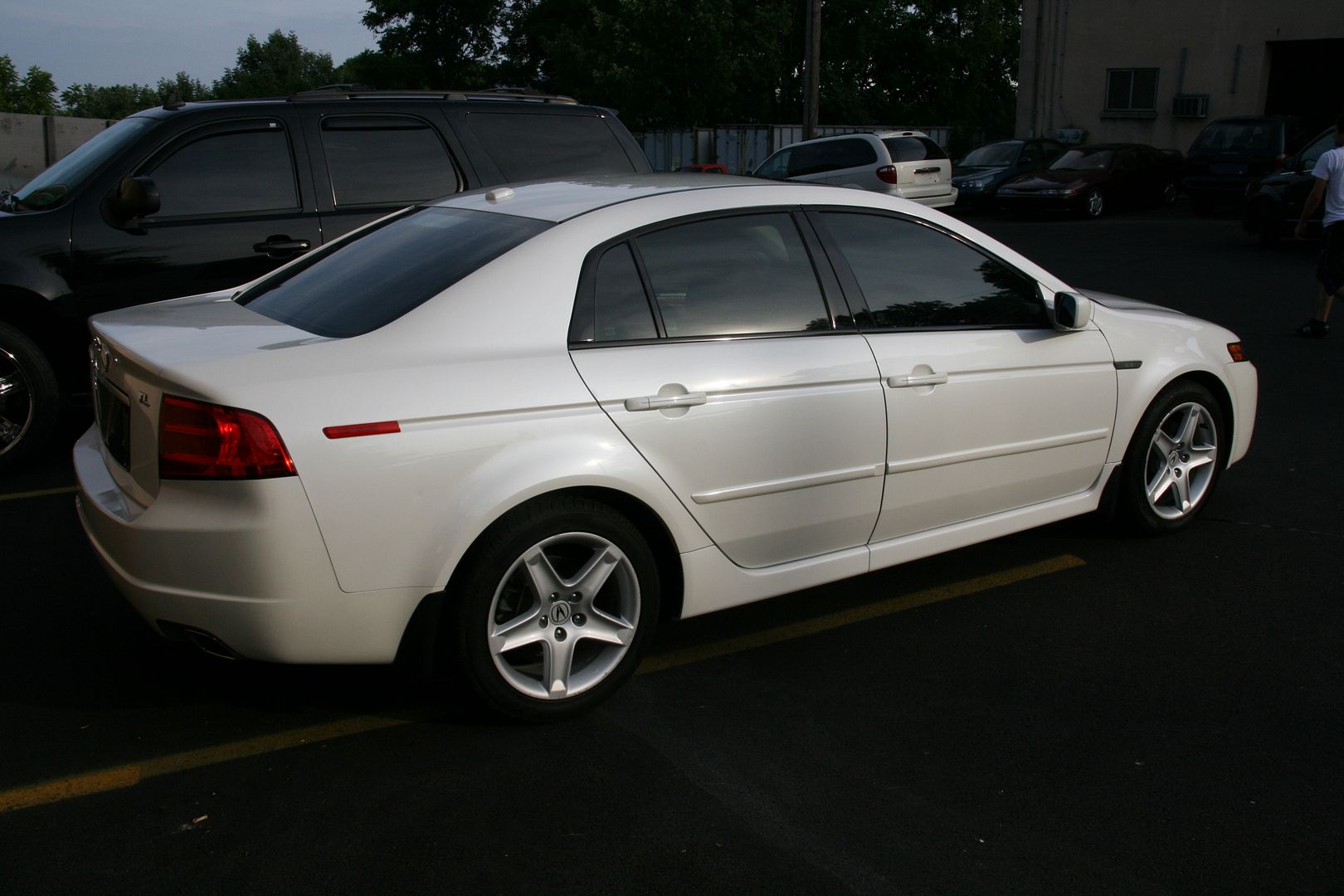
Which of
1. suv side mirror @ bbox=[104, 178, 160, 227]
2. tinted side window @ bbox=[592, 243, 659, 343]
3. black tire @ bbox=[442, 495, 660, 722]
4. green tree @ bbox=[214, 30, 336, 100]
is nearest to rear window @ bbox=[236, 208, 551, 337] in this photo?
tinted side window @ bbox=[592, 243, 659, 343]

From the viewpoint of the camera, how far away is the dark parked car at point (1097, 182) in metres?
22.8

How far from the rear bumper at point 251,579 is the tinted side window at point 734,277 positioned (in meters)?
1.28

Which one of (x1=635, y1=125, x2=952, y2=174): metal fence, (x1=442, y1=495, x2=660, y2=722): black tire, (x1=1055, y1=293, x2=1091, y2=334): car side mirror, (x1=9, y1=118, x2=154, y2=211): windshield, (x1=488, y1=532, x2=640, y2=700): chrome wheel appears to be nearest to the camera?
(x1=442, y1=495, x2=660, y2=722): black tire

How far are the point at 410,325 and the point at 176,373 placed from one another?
65cm

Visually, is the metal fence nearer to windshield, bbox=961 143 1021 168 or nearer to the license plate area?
windshield, bbox=961 143 1021 168

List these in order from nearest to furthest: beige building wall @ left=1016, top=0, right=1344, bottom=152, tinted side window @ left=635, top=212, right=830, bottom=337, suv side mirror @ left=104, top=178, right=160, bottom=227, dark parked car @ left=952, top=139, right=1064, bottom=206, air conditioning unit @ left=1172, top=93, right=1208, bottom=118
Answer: tinted side window @ left=635, top=212, right=830, bottom=337 → suv side mirror @ left=104, top=178, right=160, bottom=227 → dark parked car @ left=952, top=139, right=1064, bottom=206 → beige building wall @ left=1016, top=0, right=1344, bottom=152 → air conditioning unit @ left=1172, top=93, right=1208, bottom=118

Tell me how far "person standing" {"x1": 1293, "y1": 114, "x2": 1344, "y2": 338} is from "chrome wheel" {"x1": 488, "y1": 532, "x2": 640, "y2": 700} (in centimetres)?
868

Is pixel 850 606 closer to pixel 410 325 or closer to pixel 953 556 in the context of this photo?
pixel 953 556

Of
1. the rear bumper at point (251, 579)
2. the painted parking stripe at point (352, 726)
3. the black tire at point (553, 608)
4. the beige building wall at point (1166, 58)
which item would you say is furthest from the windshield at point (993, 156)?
the rear bumper at point (251, 579)

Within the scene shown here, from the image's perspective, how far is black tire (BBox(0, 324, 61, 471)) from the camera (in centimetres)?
607

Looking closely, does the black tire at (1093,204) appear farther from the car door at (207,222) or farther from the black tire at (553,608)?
the black tire at (553,608)

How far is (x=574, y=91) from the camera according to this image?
127ft

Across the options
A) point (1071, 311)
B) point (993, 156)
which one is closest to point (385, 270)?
point (1071, 311)

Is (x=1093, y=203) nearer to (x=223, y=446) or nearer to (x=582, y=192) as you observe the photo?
(x=582, y=192)
